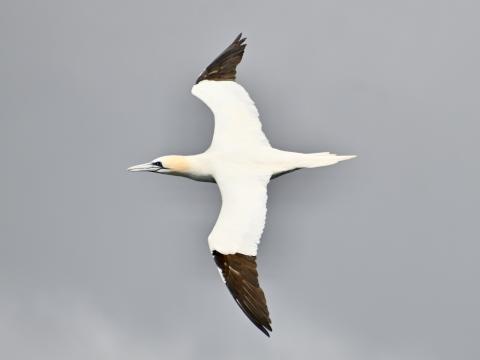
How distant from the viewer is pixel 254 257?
22.6 metres

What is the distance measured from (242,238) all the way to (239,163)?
186cm

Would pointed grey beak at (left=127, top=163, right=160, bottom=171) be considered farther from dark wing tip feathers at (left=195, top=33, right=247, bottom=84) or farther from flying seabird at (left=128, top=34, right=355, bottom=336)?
dark wing tip feathers at (left=195, top=33, right=247, bottom=84)

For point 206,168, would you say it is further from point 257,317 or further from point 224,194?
point 257,317

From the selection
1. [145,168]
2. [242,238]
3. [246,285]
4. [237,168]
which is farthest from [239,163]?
[246,285]

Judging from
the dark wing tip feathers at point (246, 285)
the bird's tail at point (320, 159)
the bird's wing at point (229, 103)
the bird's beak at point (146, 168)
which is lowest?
the dark wing tip feathers at point (246, 285)

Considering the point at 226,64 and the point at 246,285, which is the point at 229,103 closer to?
the point at 226,64

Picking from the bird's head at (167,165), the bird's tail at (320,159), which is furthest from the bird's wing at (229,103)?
the bird's tail at (320,159)

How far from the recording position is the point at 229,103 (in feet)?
84.3

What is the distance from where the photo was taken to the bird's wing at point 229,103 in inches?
981

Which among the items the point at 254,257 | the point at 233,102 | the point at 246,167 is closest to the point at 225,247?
the point at 254,257

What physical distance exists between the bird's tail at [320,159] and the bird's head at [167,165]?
2.20 m

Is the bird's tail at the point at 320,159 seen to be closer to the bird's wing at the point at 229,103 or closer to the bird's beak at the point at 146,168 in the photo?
the bird's wing at the point at 229,103

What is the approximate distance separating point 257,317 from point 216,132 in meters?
4.70

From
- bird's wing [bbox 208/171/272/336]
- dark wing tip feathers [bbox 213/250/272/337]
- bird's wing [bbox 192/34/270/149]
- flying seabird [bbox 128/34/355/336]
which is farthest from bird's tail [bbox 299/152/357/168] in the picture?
dark wing tip feathers [bbox 213/250/272/337]
